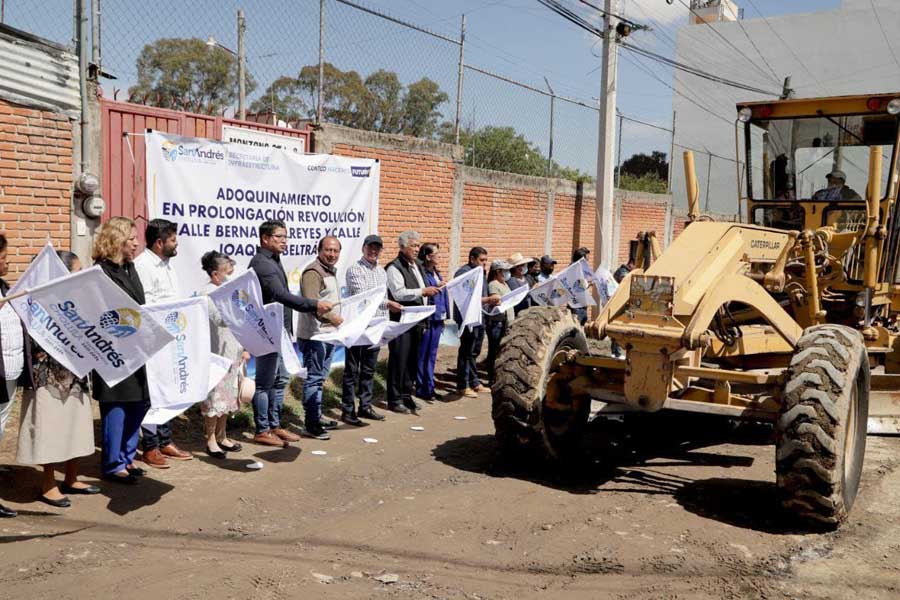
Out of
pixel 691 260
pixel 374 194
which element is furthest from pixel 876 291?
pixel 374 194

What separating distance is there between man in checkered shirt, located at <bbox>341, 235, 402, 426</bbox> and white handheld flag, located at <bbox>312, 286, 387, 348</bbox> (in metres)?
0.21

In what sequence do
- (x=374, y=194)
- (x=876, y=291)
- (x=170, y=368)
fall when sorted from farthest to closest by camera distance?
(x=374, y=194)
(x=876, y=291)
(x=170, y=368)

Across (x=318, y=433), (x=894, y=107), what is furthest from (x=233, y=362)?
(x=894, y=107)

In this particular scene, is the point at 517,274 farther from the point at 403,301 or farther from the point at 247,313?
the point at 247,313

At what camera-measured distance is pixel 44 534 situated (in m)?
4.94

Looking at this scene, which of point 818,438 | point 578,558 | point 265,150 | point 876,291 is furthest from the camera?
point 265,150

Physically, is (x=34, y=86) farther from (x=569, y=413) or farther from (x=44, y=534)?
(x=569, y=413)

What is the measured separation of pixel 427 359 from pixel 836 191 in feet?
15.2

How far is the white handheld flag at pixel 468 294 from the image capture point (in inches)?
372

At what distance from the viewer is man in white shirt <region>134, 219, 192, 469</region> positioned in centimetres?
637

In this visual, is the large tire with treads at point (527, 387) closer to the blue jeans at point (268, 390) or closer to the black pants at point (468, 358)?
the blue jeans at point (268, 390)

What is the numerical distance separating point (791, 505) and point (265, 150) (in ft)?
20.7

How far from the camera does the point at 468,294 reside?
376 inches

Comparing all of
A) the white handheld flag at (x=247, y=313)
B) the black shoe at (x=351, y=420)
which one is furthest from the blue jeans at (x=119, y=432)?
the black shoe at (x=351, y=420)
